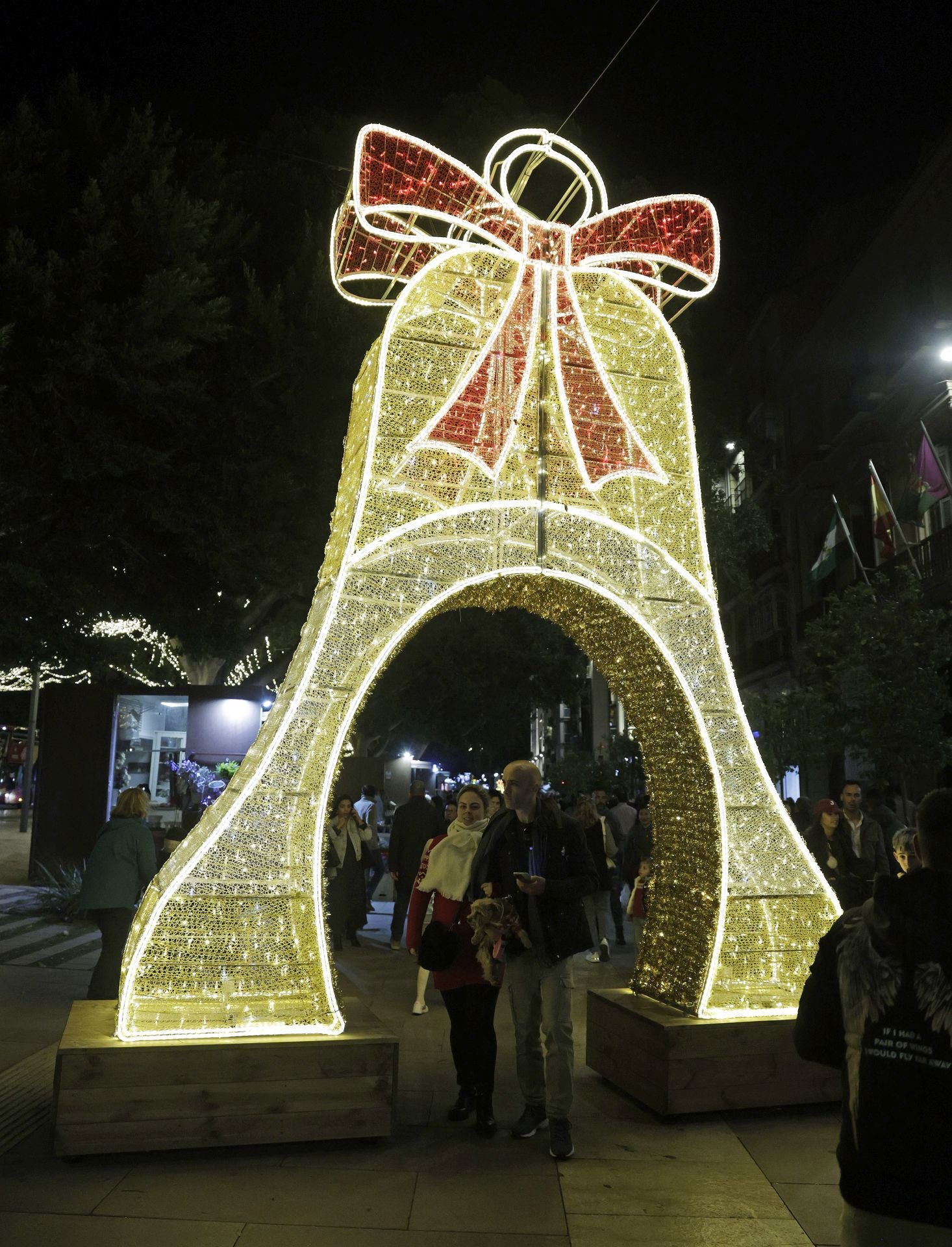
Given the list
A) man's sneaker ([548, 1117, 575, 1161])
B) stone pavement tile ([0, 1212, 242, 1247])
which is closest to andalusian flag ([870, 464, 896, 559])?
man's sneaker ([548, 1117, 575, 1161])

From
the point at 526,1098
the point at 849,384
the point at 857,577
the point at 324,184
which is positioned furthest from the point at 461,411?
the point at 849,384

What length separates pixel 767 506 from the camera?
91.3 feet

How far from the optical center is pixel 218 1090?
13.6 feet

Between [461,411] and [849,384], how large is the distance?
68.8 feet

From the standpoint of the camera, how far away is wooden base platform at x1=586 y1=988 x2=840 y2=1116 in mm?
4691

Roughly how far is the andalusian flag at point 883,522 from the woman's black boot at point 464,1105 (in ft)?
47.8

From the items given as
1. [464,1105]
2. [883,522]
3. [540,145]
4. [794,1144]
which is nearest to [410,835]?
[464,1105]

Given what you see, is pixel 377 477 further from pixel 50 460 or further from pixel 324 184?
pixel 324 184

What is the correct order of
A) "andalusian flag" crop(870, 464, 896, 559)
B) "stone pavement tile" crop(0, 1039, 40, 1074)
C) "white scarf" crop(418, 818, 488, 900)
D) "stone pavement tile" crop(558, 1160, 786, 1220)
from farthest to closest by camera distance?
"andalusian flag" crop(870, 464, 896, 559)
"stone pavement tile" crop(0, 1039, 40, 1074)
"white scarf" crop(418, 818, 488, 900)
"stone pavement tile" crop(558, 1160, 786, 1220)

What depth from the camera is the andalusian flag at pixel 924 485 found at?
1513 cm

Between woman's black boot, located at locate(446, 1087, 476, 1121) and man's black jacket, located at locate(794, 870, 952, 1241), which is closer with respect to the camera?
man's black jacket, located at locate(794, 870, 952, 1241)

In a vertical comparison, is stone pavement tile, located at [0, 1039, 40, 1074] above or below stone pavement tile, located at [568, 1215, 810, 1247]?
below

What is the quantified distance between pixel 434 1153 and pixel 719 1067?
4.57 ft

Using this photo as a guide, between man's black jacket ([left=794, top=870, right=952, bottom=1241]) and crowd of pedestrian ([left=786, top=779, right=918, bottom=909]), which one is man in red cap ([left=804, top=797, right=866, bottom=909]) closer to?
crowd of pedestrian ([left=786, top=779, right=918, bottom=909])
